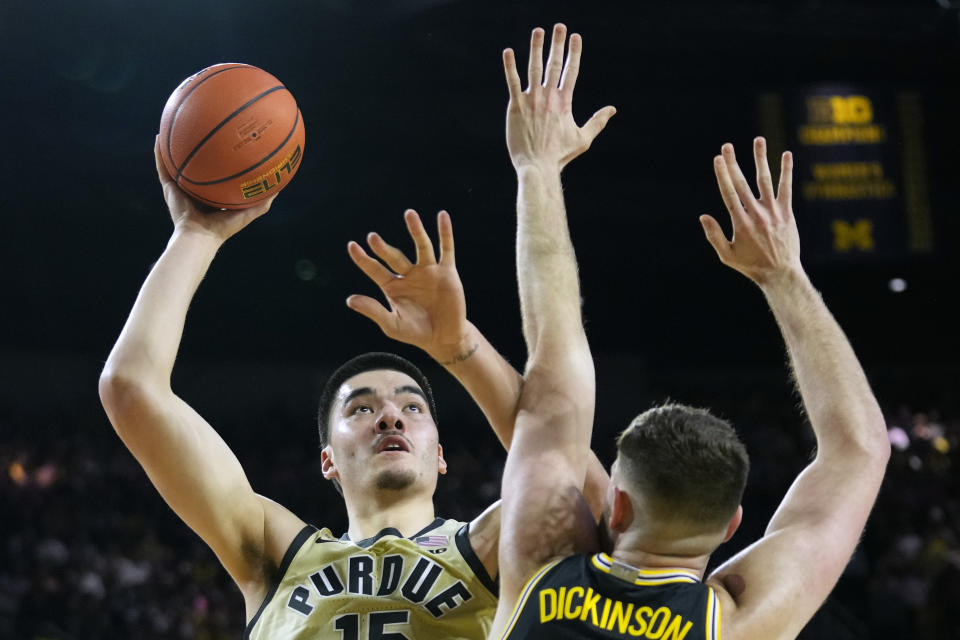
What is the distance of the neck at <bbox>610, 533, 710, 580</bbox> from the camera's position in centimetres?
196

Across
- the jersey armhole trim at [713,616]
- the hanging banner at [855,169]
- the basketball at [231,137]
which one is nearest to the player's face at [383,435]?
the basketball at [231,137]

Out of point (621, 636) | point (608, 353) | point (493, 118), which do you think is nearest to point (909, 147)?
point (493, 118)

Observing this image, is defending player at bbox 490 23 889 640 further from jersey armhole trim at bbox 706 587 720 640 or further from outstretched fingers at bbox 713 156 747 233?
outstretched fingers at bbox 713 156 747 233

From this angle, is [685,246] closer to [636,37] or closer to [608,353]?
[608,353]

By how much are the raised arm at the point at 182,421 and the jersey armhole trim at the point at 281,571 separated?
0.03 m

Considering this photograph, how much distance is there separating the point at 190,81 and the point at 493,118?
884 cm

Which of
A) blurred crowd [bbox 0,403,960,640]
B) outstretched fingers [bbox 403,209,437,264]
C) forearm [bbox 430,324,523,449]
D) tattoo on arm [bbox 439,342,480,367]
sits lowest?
blurred crowd [bbox 0,403,960,640]

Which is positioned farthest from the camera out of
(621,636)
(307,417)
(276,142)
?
(307,417)

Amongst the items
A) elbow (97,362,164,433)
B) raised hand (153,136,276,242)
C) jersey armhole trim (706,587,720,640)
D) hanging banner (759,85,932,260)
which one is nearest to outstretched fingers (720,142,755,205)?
jersey armhole trim (706,587,720,640)

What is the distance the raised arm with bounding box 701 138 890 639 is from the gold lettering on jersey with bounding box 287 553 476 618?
1.03 metres

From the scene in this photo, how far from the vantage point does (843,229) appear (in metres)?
8.69

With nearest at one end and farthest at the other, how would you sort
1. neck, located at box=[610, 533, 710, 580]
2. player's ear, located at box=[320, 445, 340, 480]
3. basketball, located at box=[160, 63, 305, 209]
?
neck, located at box=[610, 533, 710, 580] < basketball, located at box=[160, 63, 305, 209] < player's ear, located at box=[320, 445, 340, 480]

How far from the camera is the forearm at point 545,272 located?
2.13 m

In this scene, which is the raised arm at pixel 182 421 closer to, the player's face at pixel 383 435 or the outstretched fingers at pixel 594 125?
the player's face at pixel 383 435
